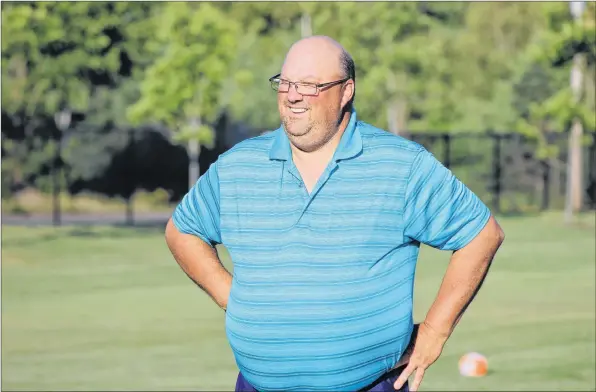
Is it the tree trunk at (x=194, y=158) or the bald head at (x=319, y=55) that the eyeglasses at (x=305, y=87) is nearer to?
the bald head at (x=319, y=55)

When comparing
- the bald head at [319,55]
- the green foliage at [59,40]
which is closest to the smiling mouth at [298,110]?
the bald head at [319,55]

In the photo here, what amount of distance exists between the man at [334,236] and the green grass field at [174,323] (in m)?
6.37

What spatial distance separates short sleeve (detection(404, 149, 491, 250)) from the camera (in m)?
4.32

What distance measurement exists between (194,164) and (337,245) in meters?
32.0

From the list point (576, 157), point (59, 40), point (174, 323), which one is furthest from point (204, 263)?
point (576, 157)

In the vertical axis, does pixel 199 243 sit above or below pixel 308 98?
below

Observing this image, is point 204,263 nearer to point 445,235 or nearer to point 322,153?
point 322,153

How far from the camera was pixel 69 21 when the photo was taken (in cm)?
3142

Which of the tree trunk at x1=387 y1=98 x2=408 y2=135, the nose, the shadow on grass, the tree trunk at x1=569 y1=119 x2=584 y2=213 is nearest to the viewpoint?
the nose

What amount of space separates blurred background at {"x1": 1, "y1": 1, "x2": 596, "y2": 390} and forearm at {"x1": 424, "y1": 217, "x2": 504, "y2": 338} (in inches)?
246

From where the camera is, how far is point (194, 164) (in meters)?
36.2

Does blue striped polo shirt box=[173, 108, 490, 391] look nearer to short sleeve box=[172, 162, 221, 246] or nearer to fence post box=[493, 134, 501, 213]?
short sleeve box=[172, 162, 221, 246]

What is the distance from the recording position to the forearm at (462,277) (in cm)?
446

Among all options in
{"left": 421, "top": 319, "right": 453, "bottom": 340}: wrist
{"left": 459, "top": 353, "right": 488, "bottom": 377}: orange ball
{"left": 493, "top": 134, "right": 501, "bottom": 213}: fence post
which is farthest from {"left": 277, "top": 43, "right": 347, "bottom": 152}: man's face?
{"left": 493, "top": 134, "right": 501, "bottom": 213}: fence post
